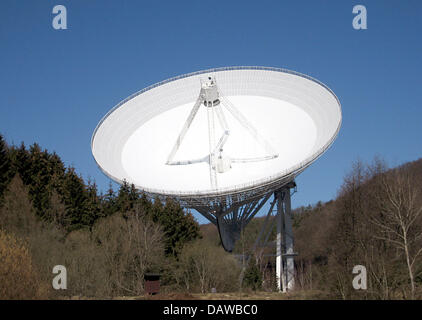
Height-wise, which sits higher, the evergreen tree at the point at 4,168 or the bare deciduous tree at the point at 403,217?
the evergreen tree at the point at 4,168

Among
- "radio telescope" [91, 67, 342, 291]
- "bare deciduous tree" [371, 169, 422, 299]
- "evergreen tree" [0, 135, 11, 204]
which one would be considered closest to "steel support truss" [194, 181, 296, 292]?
"radio telescope" [91, 67, 342, 291]

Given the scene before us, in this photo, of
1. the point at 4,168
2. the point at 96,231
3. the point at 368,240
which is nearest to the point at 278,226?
the point at 368,240

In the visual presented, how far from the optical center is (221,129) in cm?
4084

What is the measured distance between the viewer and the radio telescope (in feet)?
114

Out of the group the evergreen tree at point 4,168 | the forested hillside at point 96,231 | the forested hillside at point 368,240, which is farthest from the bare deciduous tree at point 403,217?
the evergreen tree at point 4,168

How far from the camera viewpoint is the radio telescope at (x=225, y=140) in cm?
3475

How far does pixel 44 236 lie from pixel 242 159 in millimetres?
15556

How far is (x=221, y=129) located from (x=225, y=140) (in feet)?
5.21

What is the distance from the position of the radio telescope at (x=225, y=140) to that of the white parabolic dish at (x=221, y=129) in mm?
83

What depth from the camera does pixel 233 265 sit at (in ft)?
134

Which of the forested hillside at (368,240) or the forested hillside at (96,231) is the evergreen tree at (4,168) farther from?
the forested hillside at (368,240)

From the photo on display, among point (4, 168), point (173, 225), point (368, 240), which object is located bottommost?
point (368, 240)

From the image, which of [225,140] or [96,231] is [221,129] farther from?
[96,231]
